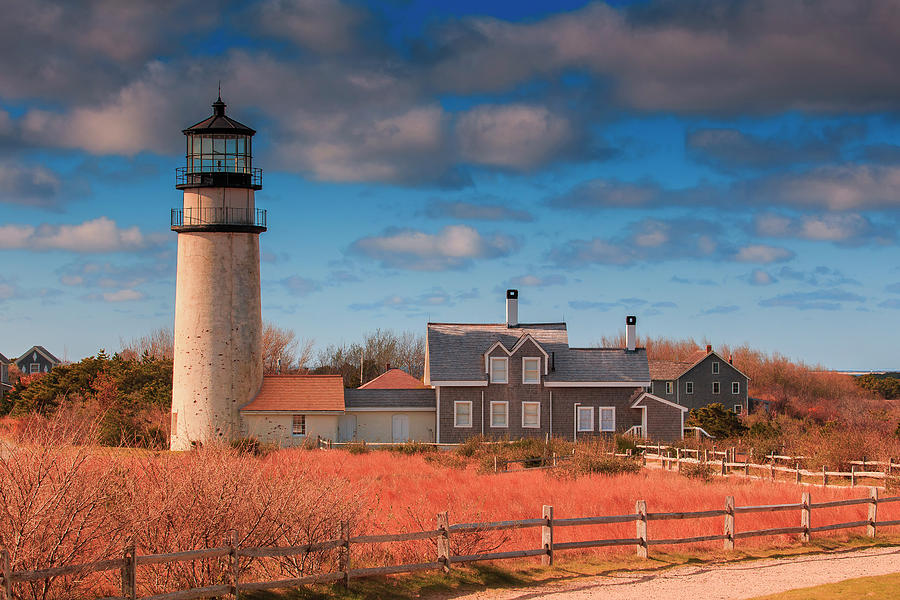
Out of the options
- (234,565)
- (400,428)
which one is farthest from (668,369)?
(234,565)

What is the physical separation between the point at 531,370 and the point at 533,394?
1128 millimetres

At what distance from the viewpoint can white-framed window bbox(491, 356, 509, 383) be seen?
148ft

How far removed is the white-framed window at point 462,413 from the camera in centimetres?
4466

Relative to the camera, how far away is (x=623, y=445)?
132 feet

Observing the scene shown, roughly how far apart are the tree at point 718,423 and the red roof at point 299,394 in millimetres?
20916

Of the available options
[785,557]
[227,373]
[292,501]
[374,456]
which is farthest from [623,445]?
[292,501]

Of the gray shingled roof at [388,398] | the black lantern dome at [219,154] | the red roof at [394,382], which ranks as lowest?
the gray shingled roof at [388,398]

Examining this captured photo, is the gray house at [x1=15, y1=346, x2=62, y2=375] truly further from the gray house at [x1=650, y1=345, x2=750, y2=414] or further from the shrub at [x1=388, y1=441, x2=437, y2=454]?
the shrub at [x1=388, y1=441, x2=437, y2=454]

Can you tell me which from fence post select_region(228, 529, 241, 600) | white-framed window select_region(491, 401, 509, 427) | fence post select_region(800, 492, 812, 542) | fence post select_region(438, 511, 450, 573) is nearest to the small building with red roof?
white-framed window select_region(491, 401, 509, 427)

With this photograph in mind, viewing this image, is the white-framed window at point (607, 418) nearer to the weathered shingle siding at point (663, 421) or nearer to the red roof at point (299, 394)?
the weathered shingle siding at point (663, 421)

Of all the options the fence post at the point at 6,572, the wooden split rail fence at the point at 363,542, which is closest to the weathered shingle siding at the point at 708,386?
the wooden split rail fence at the point at 363,542

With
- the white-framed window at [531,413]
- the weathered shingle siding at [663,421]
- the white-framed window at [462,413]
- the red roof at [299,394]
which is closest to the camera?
the red roof at [299,394]

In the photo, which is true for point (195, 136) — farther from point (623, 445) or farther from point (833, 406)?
point (833, 406)

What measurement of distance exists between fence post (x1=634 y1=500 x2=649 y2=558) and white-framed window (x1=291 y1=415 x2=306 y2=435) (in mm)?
26661
